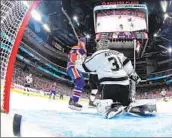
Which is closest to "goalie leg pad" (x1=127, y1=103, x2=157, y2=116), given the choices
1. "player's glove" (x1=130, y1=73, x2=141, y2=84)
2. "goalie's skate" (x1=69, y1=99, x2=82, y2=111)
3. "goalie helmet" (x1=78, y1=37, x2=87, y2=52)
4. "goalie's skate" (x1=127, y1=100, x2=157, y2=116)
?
"goalie's skate" (x1=127, y1=100, x2=157, y2=116)

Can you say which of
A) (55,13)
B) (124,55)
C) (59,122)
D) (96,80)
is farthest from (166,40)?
(59,122)

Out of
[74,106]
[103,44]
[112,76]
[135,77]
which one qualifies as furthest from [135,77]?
[74,106]

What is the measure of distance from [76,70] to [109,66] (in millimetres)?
169

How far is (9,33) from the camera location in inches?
43.7

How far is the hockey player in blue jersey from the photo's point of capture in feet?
4.72

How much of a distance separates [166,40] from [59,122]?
69 cm

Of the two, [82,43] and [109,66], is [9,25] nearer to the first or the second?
[82,43]

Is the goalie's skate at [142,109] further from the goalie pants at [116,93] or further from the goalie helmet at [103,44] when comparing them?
the goalie helmet at [103,44]

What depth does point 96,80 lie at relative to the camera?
1450 millimetres

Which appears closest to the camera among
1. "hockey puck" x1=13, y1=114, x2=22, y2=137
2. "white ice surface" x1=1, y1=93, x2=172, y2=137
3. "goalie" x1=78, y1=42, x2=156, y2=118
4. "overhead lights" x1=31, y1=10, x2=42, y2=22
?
"hockey puck" x1=13, y1=114, x2=22, y2=137

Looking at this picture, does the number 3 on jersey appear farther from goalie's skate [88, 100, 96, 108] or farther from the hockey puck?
the hockey puck

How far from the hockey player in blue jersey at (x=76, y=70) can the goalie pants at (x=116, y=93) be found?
0.12 m

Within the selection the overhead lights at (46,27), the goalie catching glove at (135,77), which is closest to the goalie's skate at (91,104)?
the goalie catching glove at (135,77)

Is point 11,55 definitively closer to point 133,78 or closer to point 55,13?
point 55,13
